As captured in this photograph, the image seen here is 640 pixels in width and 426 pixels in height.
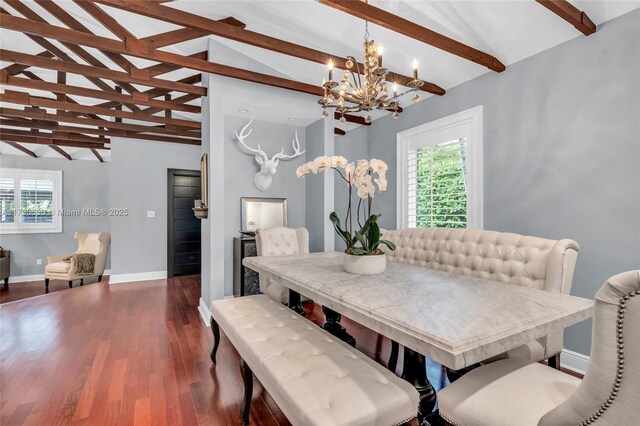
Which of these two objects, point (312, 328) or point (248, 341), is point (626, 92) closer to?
point (312, 328)

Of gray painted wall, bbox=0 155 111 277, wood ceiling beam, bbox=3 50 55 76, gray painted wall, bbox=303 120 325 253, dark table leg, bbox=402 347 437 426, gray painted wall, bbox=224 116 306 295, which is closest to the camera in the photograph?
dark table leg, bbox=402 347 437 426

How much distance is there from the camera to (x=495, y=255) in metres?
2.16

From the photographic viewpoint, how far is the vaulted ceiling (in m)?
2.35

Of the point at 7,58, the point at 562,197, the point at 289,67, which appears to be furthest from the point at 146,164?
the point at 562,197

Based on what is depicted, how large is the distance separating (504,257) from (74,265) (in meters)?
7.22

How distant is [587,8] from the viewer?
217 centimetres

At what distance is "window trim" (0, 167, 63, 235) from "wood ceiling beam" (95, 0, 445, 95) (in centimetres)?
693

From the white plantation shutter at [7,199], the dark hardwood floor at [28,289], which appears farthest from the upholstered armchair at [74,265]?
the white plantation shutter at [7,199]

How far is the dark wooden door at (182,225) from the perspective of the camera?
5945 mm

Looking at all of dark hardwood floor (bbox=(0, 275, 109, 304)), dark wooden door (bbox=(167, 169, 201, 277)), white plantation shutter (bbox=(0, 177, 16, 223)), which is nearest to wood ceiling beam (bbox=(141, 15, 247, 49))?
dark wooden door (bbox=(167, 169, 201, 277))

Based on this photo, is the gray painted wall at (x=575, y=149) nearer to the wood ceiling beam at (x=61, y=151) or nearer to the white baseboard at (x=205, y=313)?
the white baseboard at (x=205, y=313)

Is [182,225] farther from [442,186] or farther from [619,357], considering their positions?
[619,357]

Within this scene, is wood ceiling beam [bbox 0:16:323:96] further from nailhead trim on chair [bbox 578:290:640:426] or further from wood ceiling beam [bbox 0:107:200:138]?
nailhead trim on chair [bbox 578:290:640:426]

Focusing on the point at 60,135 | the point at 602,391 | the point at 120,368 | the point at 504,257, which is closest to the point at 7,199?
the point at 60,135
